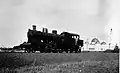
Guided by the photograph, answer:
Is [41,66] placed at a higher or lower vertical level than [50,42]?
lower

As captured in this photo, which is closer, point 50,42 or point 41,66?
point 41,66

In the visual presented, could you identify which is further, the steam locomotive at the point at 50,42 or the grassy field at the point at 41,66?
the steam locomotive at the point at 50,42

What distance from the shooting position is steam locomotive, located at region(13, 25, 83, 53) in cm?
1954

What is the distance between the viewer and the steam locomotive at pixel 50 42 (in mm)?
19541

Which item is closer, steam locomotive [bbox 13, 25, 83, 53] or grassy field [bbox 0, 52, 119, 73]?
grassy field [bbox 0, 52, 119, 73]

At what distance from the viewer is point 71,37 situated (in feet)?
80.7

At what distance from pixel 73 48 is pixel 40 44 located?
6278 millimetres

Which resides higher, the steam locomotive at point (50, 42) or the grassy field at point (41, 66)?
the steam locomotive at point (50, 42)

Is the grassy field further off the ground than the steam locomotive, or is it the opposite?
the steam locomotive

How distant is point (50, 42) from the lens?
2152 centimetres

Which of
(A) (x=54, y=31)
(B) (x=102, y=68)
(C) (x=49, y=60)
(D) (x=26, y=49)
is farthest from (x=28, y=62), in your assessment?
(A) (x=54, y=31)

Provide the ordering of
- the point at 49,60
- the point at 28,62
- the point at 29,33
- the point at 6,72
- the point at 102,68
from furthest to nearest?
the point at 29,33
the point at 49,60
the point at 28,62
the point at 102,68
the point at 6,72

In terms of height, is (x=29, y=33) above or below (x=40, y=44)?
above

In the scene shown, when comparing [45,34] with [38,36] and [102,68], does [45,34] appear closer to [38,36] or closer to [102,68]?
[38,36]
